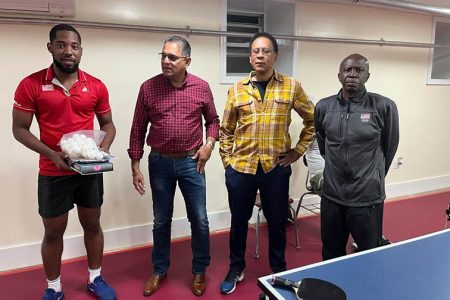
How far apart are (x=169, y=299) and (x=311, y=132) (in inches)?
58.7

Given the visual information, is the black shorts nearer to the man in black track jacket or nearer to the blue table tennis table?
the blue table tennis table

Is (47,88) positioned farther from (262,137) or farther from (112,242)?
(112,242)

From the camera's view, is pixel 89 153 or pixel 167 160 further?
pixel 167 160

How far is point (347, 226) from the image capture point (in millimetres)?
2111

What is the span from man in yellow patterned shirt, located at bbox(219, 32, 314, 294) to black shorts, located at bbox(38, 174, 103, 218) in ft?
2.87

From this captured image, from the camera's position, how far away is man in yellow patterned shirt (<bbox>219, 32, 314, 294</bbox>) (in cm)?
223

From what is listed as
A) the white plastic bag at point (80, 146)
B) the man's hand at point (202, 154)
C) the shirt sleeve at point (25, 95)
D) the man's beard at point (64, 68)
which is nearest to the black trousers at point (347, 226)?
the man's hand at point (202, 154)

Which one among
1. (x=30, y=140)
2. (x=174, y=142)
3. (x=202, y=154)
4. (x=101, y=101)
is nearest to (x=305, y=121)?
(x=202, y=154)

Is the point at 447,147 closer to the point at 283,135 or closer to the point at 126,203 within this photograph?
the point at 283,135

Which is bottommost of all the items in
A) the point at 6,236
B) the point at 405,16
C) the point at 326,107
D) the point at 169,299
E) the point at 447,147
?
the point at 169,299

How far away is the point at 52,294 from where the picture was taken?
2277mm

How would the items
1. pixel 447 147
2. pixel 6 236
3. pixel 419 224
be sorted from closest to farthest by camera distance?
1. pixel 6 236
2. pixel 419 224
3. pixel 447 147

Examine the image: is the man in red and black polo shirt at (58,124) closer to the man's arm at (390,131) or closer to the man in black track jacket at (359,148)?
the man in black track jacket at (359,148)

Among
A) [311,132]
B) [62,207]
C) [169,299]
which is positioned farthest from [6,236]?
[311,132]
